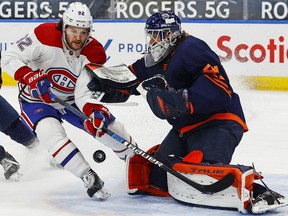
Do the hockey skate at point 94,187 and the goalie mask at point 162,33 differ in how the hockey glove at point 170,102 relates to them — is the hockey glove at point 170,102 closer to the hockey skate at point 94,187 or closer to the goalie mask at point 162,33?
the goalie mask at point 162,33

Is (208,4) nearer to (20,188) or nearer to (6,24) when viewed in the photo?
(6,24)

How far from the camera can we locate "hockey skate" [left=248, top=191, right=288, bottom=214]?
3.07 m

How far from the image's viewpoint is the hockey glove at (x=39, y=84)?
3604 mm

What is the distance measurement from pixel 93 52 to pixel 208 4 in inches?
149

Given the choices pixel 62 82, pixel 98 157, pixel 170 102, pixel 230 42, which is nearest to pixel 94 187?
pixel 170 102

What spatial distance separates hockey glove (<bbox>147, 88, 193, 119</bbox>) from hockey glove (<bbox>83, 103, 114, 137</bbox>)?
328mm

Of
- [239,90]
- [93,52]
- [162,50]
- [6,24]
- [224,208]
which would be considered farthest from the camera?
[6,24]

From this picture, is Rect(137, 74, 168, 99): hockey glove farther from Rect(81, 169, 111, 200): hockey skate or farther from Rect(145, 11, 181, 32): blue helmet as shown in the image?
Rect(81, 169, 111, 200): hockey skate

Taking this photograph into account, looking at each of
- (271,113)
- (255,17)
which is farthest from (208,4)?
(271,113)

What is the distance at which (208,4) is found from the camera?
7.60 m

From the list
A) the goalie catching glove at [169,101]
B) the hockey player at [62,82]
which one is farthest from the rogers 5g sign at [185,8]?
the goalie catching glove at [169,101]

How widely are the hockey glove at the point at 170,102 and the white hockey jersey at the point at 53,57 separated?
70cm

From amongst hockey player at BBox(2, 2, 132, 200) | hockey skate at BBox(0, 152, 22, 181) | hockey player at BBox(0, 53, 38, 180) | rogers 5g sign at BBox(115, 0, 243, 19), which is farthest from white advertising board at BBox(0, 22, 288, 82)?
hockey skate at BBox(0, 152, 22, 181)

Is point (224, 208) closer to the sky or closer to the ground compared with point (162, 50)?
closer to the ground
